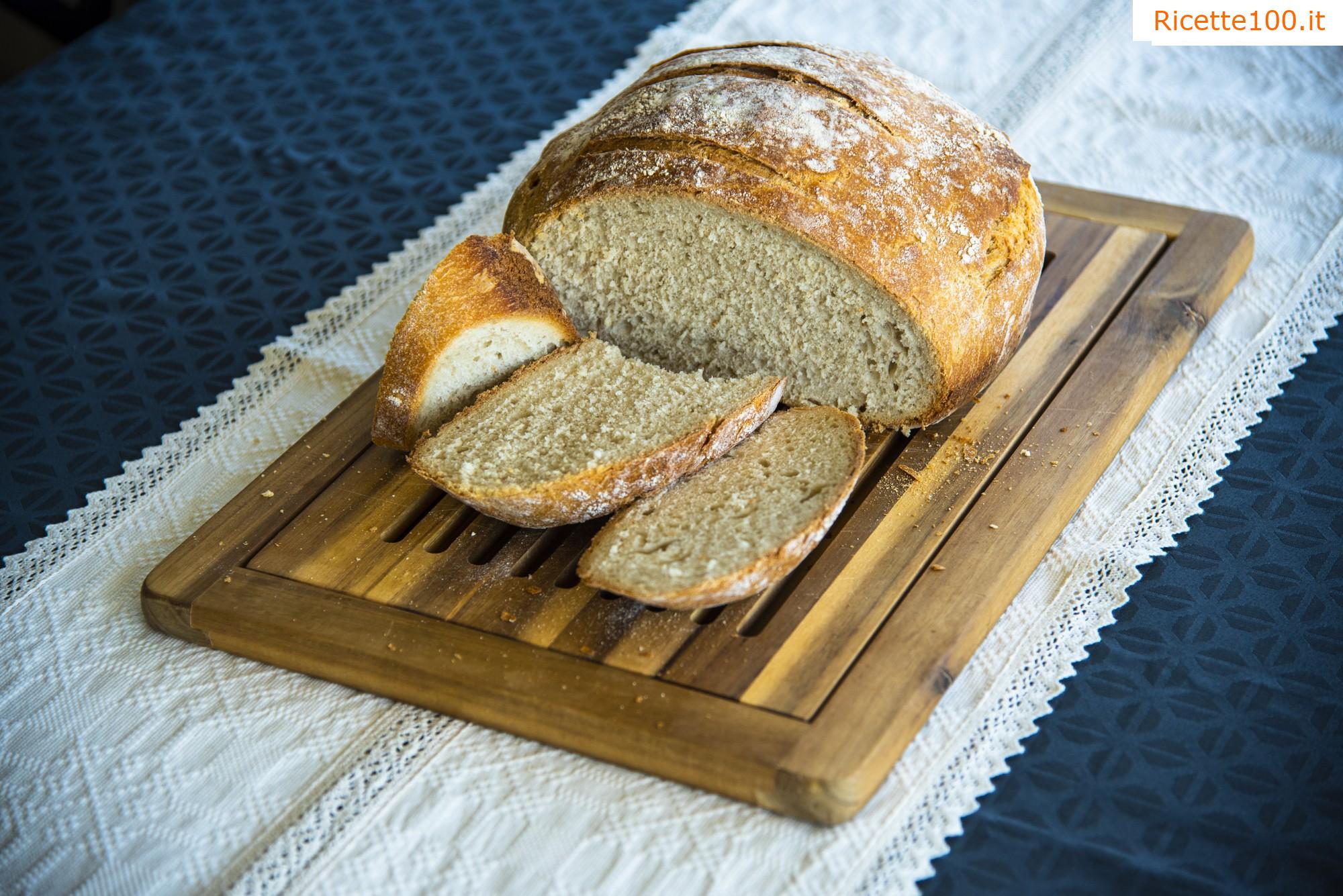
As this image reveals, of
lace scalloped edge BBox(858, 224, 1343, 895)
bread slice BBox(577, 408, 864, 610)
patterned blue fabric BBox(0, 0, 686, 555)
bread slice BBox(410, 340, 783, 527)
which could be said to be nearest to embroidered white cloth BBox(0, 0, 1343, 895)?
lace scalloped edge BBox(858, 224, 1343, 895)

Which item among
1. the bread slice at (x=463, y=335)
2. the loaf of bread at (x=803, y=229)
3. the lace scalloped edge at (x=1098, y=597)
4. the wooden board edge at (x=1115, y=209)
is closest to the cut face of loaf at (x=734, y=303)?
the loaf of bread at (x=803, y=229)

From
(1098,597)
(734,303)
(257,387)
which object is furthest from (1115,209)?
(257,387)

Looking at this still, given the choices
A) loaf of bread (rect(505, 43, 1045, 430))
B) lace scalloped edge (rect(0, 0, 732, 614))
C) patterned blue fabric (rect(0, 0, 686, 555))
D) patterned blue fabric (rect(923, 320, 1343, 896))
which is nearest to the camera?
patterned blue fabric (rect(923, 320, 1343, 896))

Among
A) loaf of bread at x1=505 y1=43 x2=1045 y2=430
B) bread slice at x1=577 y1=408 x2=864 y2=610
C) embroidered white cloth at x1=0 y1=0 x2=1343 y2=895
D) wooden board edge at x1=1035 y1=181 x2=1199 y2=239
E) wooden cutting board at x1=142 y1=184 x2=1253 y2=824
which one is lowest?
embroidered white cloth at x1=0 y1=0 x2=1343 y2=895

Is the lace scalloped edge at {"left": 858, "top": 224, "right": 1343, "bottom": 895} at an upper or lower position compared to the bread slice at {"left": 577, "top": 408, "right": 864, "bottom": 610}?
lower

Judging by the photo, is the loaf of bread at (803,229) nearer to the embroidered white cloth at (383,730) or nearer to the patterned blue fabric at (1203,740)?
the embroidered white cloth at (383,730)

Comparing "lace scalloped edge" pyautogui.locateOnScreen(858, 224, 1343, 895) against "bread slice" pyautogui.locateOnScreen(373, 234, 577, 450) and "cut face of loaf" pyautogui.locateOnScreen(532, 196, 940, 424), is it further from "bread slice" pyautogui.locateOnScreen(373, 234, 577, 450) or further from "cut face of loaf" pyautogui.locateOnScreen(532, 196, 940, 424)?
"bread slice" pyautogui.locateOnScreen(373, 234, 577, 450)

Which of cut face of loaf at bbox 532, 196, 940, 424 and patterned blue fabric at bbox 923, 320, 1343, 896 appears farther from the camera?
cut face of loaf at bbox 532, 196, 940, 424

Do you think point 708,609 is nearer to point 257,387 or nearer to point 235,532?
point 235,532
